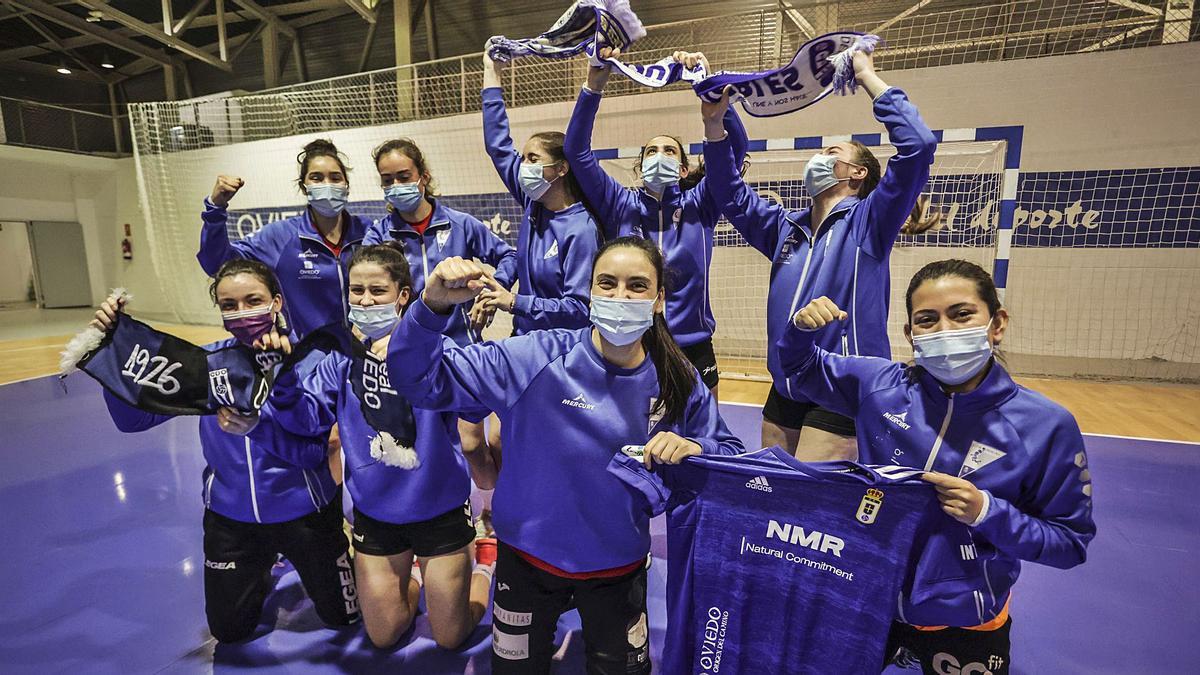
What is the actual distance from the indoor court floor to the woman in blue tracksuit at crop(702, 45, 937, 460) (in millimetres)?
1107

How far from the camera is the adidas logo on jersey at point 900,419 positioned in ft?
5.60

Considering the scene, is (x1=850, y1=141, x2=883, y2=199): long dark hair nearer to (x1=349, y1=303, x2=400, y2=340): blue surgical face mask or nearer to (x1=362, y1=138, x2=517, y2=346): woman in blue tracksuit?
(x1=362, y1=138, x2=517, y2=346): woman in blue tracksuit

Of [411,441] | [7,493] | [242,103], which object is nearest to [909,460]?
[411,441]

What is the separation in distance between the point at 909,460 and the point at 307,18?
14307mm

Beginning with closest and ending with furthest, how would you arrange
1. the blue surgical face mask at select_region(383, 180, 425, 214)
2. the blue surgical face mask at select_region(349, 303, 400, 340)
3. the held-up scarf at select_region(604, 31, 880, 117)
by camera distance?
the blue surgical face mask at select_region(349, 303, 400, 340) < the held-up scarf at select_region(604, 31, 880, 117) < the blue surgical face mask at select_region(383, 180, 425, 214)

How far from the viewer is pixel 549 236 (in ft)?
9.68

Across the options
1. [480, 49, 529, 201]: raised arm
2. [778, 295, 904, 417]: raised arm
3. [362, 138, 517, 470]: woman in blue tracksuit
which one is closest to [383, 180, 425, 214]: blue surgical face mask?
[362, 138, 517, 470]: woman in blue tracksuit

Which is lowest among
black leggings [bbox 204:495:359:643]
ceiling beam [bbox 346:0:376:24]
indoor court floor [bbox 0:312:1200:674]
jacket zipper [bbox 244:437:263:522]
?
indoor court floor [bbox 0:312:1200:674]

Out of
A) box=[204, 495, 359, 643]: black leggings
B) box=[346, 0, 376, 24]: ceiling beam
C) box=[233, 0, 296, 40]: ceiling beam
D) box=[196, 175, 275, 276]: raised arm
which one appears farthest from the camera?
box=[233, 0, 296, 40]: ceiling beam

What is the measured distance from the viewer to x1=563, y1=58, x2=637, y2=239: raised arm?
110 inches

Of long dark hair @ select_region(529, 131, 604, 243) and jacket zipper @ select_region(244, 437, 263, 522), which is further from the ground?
long dark hair @ select_region(529, 131, 604, 243)

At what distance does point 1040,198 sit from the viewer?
6.61 meters

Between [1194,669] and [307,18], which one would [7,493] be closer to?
[1194,669]

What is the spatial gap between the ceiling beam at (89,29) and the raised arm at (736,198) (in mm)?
14638
